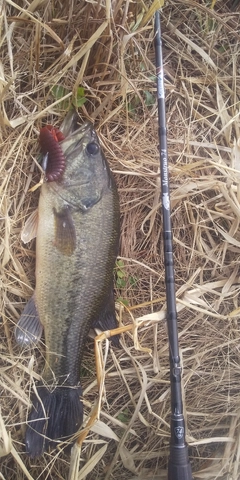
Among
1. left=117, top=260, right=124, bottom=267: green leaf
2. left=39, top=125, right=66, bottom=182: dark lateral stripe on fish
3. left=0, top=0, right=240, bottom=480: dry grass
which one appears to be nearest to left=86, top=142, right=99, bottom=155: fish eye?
left=39, top=125, right=66, bottom=182: dark lateral stripe on fish

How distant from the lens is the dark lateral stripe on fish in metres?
2.19

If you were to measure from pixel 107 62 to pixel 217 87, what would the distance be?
0.62m

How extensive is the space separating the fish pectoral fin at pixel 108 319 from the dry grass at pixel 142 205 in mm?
110

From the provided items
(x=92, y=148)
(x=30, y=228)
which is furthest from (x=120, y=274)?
(x=92, y=148)

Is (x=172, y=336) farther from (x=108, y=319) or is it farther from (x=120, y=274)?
(x=120, y=274)

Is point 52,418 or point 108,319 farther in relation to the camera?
point 108,319

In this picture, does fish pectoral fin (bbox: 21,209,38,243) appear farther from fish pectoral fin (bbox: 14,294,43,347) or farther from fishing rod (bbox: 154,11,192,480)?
fishing rod (bbox: 154,11,192,480)

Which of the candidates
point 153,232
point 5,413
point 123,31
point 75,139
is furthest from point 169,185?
point 5,413

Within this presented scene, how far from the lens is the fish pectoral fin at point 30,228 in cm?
228

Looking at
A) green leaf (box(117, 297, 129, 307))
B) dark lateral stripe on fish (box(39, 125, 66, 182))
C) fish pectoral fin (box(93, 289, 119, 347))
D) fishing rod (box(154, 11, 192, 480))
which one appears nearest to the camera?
fishing rod (box(154, 11, 192, 480))

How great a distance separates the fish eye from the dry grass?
0.73 ft

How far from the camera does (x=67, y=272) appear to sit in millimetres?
2219

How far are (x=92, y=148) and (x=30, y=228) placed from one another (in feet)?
1.49

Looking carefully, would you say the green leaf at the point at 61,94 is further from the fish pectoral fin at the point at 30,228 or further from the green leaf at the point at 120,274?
the green leaf at the point at 120,274
